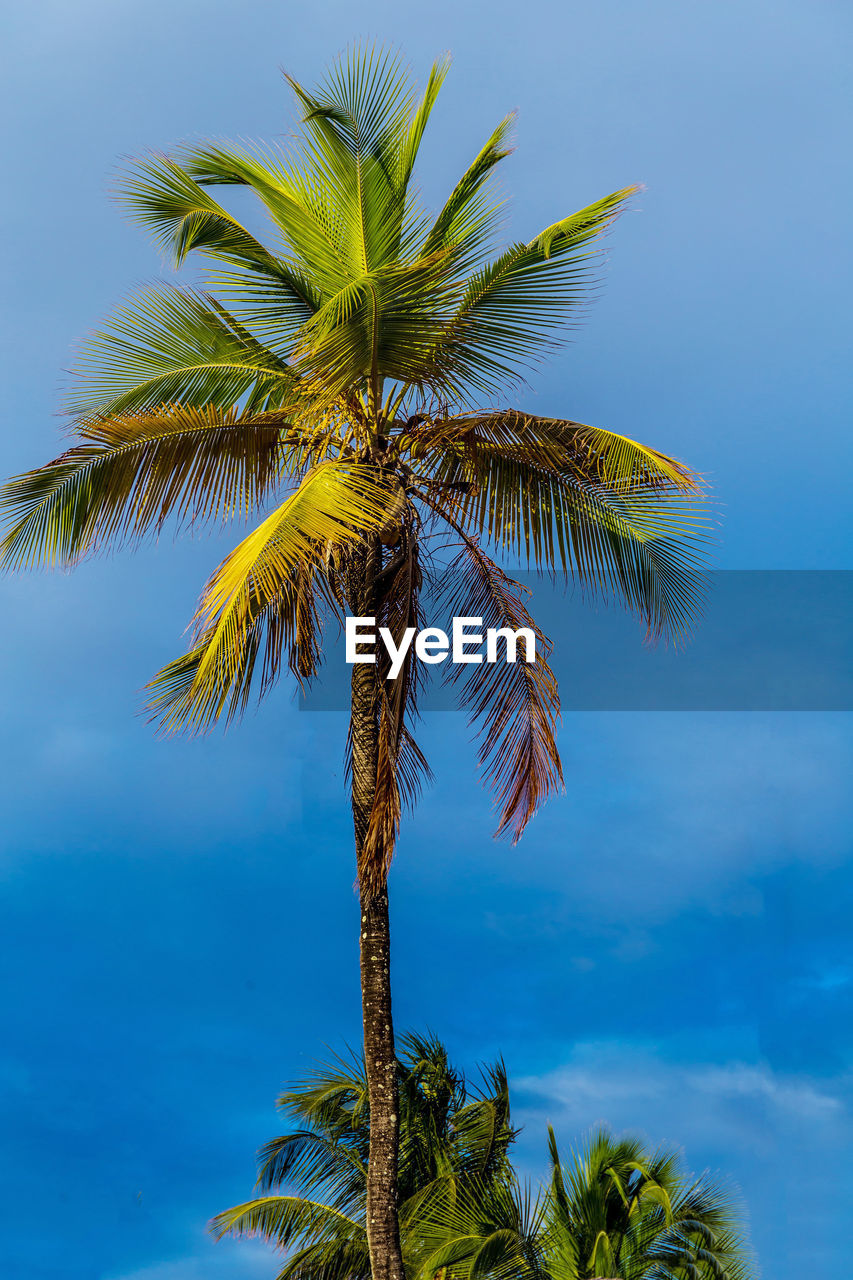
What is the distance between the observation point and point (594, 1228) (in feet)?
41.3

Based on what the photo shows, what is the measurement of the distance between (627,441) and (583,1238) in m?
7.89

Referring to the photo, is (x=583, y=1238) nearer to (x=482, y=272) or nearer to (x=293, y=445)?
(x=293, y=445)

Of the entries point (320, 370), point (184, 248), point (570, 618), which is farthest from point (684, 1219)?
point (570, 618)

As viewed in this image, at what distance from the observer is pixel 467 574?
1090cm

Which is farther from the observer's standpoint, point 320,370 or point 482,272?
point 482,272

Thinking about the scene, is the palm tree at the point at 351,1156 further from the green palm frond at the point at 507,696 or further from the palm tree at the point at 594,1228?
the green palm frond at the point at 507,696

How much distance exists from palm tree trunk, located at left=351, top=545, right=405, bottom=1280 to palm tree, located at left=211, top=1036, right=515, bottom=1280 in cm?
370

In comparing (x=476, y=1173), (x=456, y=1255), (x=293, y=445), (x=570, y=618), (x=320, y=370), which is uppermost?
(x=570, y=618)

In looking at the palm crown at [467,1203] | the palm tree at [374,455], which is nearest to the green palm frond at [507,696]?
the palm tree at [374,455]

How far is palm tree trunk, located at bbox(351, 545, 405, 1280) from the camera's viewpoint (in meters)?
9.40

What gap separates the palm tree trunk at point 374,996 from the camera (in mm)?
9398

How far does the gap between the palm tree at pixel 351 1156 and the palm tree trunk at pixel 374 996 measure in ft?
12.1

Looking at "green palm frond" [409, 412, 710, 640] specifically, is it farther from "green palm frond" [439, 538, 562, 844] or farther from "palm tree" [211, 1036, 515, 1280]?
"palm tree" [211, 1036, 515, 1280]

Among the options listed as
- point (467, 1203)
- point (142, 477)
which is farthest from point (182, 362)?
point (467, 1203)
